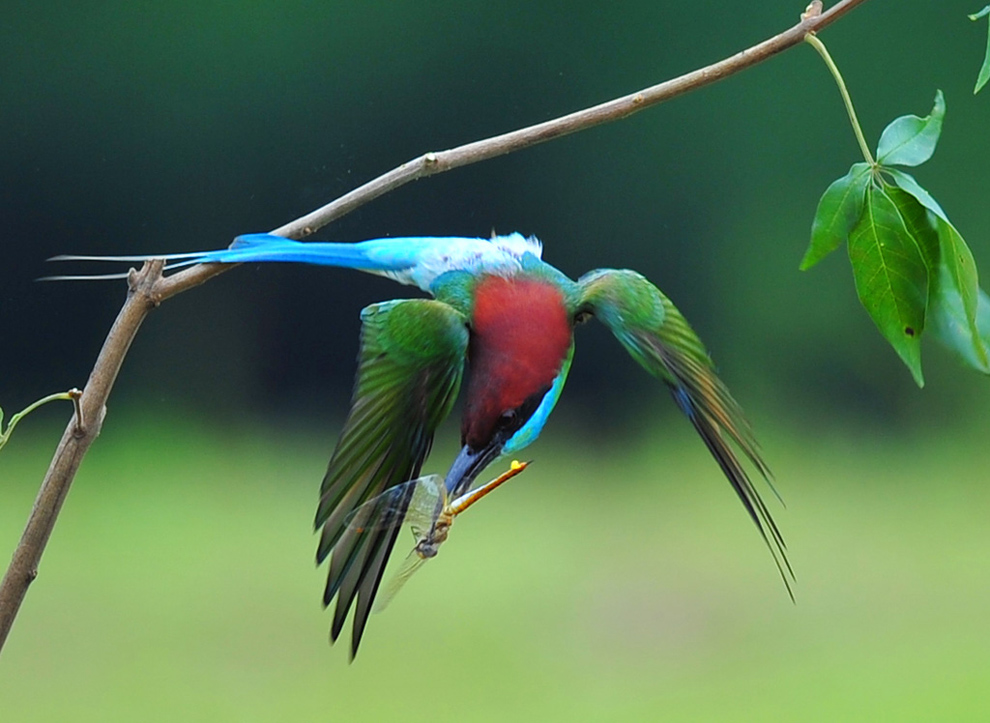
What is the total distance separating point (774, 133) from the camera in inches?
41.6

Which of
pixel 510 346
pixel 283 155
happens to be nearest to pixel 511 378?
pixel 510 346

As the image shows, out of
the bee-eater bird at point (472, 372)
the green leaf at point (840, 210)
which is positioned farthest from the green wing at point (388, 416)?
the green leaf at point (840, 210)

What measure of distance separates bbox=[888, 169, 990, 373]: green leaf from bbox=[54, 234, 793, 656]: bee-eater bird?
0.28 feet

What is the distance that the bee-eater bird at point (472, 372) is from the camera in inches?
16.4

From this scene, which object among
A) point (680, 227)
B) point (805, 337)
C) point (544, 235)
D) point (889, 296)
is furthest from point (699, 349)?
point (805, 337)

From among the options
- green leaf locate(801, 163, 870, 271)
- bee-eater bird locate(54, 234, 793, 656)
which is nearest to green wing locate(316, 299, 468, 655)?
bee-eater bird locate(54, 234, 793, 656)

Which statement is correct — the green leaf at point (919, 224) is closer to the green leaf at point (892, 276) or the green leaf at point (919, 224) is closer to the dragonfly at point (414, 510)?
the green leaf at point (892, 276)

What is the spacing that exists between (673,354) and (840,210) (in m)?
0.09

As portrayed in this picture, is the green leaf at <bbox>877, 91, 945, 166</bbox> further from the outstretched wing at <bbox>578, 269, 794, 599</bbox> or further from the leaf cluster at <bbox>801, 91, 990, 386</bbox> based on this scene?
the outstretched wing at <bbox>578, 269, 794, 599</bbox>

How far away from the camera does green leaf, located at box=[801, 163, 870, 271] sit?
1.45 feet

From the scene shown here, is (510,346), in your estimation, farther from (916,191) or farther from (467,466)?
(916,191)

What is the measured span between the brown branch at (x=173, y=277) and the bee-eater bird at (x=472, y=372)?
0.03 metres

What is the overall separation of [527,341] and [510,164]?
1.61 feet

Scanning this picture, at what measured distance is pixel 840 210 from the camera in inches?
17.4
